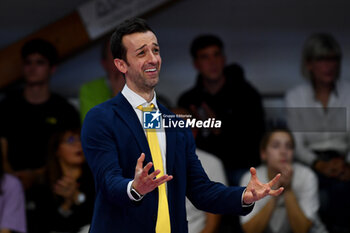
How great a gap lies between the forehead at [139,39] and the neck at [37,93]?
5.61ft

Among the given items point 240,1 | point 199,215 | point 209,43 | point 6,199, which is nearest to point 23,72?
point 6,199

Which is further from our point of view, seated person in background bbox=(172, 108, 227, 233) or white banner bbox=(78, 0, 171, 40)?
white banner bbox=(78, 0, 171, 40)

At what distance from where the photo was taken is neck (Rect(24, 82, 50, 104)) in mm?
2896

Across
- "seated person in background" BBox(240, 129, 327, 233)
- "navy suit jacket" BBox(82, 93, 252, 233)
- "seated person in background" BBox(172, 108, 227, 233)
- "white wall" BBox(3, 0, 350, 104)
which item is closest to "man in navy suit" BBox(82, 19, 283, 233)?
"navy suit jacket" BBox(82, 93, 252, 233)

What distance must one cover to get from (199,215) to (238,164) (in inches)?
17.0

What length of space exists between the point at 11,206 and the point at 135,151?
62.7 inches

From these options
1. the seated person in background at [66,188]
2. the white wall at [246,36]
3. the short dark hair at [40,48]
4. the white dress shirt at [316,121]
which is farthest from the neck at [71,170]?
the white dress shirt at [316,121]

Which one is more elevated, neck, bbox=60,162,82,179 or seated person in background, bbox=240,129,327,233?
neck, bbox=60,162,82,179

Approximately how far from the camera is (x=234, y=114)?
207cm

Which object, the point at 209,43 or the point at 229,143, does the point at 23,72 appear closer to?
the point at 209,43

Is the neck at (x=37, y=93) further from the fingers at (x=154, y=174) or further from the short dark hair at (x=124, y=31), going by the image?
the fingers at (x=154, y=174)

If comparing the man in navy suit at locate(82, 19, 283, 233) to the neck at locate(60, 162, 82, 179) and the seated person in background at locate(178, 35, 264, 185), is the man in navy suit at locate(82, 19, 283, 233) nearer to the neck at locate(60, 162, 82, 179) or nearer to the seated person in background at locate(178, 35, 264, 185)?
the seated person in background at locate(178, 35, 264, 185)

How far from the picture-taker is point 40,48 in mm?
2926

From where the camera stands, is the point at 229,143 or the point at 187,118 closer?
the point at 187,118
